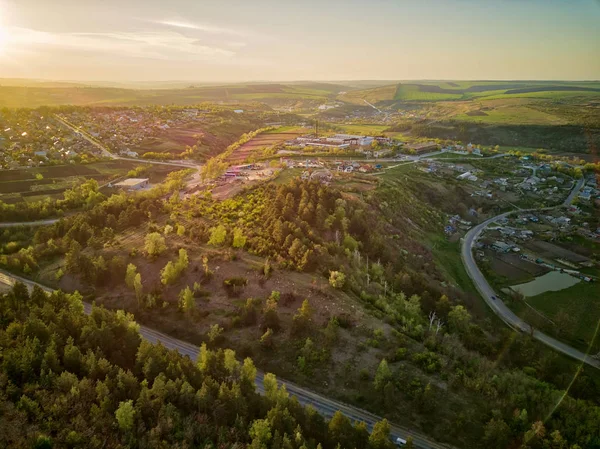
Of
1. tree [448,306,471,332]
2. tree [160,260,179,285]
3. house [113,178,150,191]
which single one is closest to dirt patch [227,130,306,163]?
house [113,178,150,191]

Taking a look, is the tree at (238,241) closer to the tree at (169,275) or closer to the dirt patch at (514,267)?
the tree at (169,275)

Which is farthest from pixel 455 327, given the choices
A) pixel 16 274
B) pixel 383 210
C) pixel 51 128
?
pixel 51 128

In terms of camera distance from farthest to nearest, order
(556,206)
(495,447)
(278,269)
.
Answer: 1. (556,206)
2. (278,269)
3. (495,447)

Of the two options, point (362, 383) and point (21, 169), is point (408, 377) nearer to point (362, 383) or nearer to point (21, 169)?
point (362, 383)

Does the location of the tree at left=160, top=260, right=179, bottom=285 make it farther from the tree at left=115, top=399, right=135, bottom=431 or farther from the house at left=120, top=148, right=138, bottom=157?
the house at left=120, top=148, right=138, bottom=157

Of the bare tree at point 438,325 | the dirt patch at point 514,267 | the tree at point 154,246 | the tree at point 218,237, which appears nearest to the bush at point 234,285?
the tree at point 218,237

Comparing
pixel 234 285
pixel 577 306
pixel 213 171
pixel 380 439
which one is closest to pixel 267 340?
pixel 234 285
